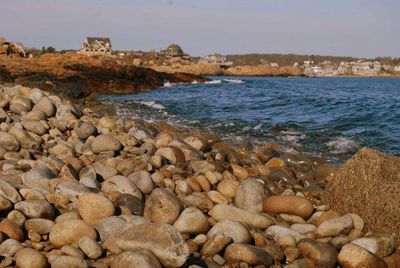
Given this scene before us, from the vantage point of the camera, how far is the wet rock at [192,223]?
4.41 meters

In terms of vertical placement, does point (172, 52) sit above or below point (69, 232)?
above

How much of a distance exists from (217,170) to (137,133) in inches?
99.9

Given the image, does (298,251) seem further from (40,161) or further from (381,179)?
(40,161)

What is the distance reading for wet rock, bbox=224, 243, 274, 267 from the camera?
3.96 metres

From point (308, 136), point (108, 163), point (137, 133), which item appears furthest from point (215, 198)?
point (308, 136)

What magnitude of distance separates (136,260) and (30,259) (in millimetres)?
804

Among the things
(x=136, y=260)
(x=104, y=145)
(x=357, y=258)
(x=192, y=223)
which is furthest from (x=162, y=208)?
(x=104, y=145)

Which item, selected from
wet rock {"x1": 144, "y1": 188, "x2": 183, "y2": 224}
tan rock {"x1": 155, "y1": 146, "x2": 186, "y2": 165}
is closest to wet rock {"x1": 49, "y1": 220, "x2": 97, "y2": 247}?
wet rock {"x1": 144, "y1": 188, "x2": 183, "y2": 224}

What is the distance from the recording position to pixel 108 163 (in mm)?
6617

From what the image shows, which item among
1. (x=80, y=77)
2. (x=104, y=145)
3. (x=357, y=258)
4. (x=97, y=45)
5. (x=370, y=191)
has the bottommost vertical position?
(x=357, y=258)

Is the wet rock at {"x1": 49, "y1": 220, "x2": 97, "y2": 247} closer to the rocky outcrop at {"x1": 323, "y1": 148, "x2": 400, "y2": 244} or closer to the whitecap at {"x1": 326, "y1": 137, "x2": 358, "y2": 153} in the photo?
the rocky outcrop at {"x1": 323, "y1": 148, "x2": 400, "y2": 244}

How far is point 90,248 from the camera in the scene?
378 cm

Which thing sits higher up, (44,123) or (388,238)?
(44,123)

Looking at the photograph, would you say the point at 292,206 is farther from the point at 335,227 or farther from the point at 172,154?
the point at 172,154
